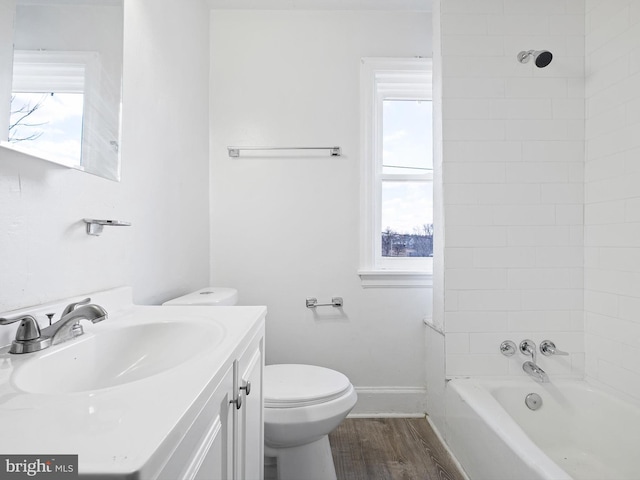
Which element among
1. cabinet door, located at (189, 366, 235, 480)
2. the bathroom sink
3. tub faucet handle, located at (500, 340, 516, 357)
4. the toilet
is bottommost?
the toilet

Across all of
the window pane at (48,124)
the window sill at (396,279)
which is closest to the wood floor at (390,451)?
the window sill at (396,279)

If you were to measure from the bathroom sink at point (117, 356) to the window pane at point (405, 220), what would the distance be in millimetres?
1460

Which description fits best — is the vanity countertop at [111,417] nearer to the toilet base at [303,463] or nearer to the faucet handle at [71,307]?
the faucet handle at [71,307]

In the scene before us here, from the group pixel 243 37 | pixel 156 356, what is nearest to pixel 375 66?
pixel 243 37

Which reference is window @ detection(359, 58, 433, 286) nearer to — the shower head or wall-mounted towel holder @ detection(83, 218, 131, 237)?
the shower head

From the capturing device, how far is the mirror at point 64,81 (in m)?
0.73

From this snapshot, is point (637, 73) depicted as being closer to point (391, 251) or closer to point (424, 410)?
point (391, 251)

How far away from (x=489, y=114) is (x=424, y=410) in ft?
5.66

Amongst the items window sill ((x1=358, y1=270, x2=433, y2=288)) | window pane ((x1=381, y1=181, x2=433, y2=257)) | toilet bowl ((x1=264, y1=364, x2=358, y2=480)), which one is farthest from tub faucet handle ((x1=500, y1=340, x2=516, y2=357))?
toilet bowl ((x1=264, y1=364, x2=358, y2=480))

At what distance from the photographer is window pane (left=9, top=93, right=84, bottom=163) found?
2.44 feet

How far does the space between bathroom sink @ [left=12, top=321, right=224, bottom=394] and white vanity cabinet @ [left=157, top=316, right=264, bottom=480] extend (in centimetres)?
12

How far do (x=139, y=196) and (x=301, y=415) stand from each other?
1048mm

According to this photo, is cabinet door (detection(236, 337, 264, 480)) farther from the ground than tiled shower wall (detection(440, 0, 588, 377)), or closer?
closer

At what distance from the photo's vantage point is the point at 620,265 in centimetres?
151
